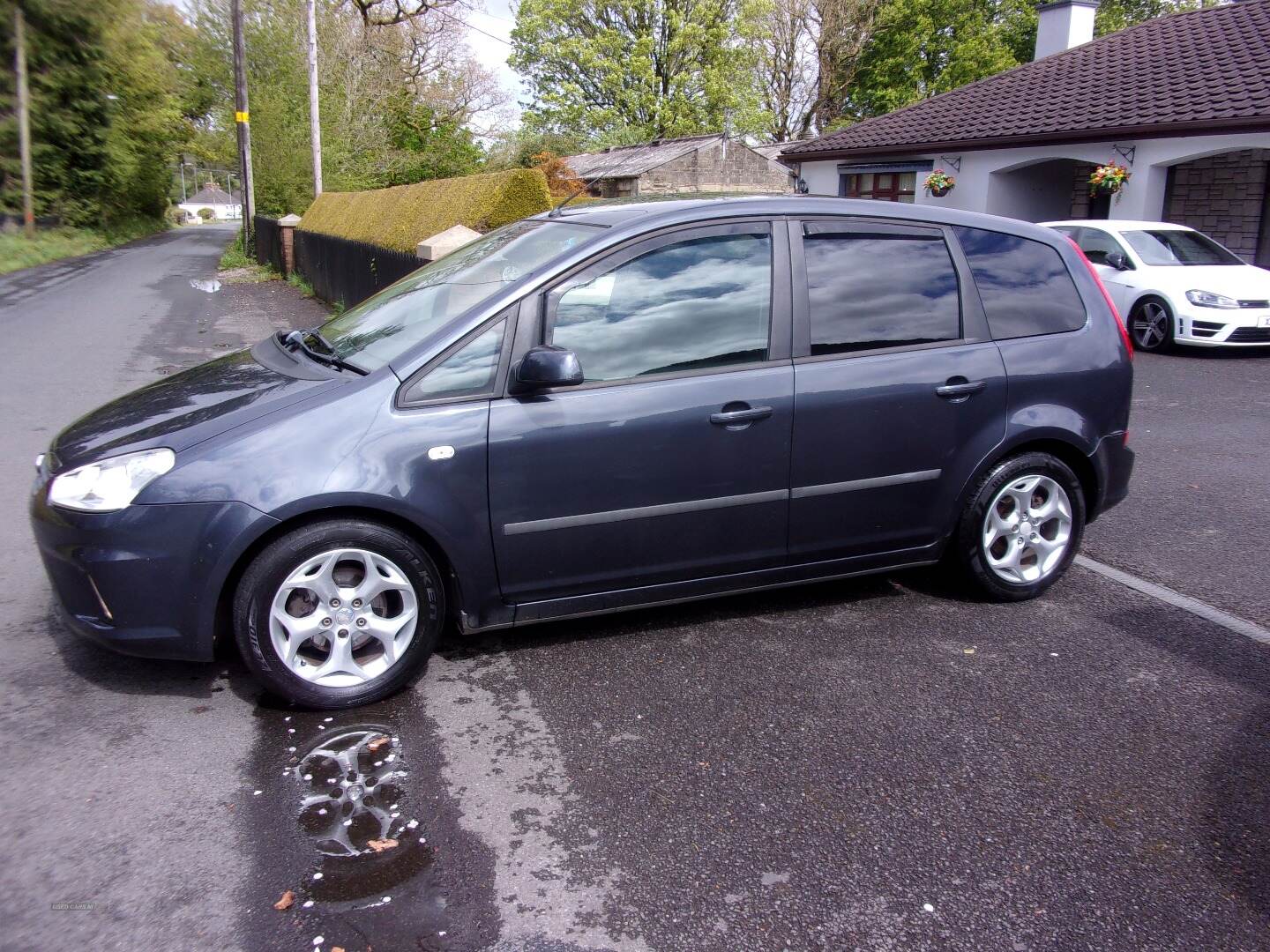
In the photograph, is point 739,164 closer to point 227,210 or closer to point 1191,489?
point 1191,489

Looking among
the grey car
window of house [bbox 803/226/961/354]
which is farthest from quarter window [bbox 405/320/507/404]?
window of house [bbox 803/226/961/354]

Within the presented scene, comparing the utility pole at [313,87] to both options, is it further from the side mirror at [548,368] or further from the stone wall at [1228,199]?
the side mirror at [548,368]

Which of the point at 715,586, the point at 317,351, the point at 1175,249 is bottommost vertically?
the point at 715,586

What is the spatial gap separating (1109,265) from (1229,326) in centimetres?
179

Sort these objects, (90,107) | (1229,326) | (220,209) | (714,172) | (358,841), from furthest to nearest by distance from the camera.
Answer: (220,209), (714,172), (90,107), (1229,326), (358,841)

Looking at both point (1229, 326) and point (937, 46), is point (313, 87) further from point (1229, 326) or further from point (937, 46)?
point (937, 46)

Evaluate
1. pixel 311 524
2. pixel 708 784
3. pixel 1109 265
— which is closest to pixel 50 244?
pixel 1109 265

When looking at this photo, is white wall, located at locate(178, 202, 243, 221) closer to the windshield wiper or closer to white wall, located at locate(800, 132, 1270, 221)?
white wall, located at locate(800, 132, 1270, 221)

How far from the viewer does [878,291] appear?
4395mm

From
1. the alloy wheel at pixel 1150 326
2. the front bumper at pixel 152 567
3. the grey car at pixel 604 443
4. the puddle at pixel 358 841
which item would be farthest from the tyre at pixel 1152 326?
the front bumper at pixel 152 567

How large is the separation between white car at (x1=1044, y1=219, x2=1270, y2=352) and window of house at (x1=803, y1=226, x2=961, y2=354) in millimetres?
9306

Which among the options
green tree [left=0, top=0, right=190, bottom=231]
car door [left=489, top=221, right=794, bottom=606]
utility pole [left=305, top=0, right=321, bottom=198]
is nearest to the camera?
car door [left=489, top=221, right=794, bottom=606]

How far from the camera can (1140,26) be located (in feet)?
74.7

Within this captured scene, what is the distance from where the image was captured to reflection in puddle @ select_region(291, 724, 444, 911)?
2777 millimetres
